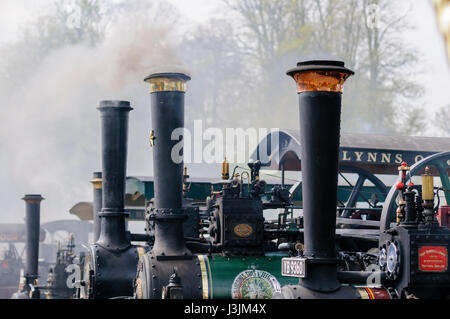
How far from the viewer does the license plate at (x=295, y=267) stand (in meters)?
5.07

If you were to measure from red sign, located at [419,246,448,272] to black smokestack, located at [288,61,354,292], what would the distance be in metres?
0.63

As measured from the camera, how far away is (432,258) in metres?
5.29

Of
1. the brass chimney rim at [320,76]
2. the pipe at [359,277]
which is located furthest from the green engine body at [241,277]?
the brass chimney rim at [320,76]

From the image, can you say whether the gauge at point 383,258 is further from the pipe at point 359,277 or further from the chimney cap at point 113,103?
the chimney cap at point 113,103

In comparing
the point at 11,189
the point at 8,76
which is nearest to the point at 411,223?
the point at 8,76

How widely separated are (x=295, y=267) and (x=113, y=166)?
4.63m

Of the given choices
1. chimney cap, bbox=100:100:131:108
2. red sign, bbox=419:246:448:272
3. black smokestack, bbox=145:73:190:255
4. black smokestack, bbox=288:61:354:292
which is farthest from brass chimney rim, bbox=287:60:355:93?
chimney cap, bbox=100:100:131:108

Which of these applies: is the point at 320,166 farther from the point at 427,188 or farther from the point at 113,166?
the point at 113,166

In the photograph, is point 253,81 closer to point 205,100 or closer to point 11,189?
point 205,100

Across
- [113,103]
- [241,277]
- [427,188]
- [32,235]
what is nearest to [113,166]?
[113,103]

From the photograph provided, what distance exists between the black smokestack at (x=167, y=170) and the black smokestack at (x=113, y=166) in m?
1.60

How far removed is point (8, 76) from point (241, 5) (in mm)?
10353

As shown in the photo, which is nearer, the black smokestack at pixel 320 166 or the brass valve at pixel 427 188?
the black smokestack at pixel 320 166
